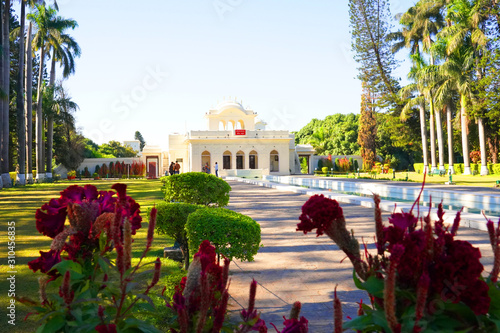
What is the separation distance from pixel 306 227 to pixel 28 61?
26.4 m

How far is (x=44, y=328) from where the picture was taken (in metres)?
1.30

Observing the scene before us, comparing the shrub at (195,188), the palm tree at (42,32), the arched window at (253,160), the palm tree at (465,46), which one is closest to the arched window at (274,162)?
the arched window at (253,160)

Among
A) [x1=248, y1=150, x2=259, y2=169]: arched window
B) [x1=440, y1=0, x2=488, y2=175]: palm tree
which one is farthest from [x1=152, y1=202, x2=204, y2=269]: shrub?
[x1=248, y1=150, x2=259, y2=169]: arched window

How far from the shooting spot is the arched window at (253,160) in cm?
4322

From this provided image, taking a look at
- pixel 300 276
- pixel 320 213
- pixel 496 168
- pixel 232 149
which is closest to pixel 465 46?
pixel 496 168

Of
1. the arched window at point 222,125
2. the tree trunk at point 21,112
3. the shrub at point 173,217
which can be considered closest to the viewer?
the shrub at point 173,217

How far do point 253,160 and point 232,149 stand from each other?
2.86 metres

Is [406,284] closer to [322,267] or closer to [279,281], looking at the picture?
[279,281]

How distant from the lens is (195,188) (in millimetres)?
7410

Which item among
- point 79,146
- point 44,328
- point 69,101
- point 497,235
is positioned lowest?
point 44,328

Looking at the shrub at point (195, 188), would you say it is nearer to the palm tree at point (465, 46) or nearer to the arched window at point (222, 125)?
the palm tree at point (465, 46)

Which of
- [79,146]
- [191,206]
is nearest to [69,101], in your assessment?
[79,146]

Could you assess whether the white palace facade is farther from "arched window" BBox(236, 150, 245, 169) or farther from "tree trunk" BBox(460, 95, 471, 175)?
"tree trunk" BBox(460, 95, 471, 175)

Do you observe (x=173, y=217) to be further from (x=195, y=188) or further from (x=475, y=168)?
(x=475, y=168)
